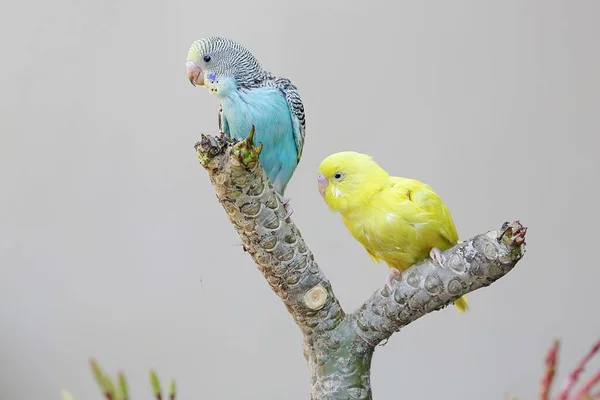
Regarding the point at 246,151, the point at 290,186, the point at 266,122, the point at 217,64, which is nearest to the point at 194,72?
the point at 217,64

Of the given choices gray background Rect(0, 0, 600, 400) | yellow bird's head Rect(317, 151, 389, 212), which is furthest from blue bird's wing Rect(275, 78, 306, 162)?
gray background Rect(0, 0, 600, 400)

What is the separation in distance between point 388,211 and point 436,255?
0.11 meters

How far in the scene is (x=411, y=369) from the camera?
5.32 ft

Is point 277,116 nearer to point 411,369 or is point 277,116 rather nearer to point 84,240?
point 84,240

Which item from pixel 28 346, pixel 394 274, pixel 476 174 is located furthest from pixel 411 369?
pixel 28 346

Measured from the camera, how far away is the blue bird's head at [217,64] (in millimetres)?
988

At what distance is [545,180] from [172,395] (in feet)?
5.04

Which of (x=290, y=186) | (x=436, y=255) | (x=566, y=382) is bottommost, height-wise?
(x=566, y=382)

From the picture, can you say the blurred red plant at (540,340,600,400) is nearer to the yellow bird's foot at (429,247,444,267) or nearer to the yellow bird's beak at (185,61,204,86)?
the yellow bird's foot at (429,247,444,267)

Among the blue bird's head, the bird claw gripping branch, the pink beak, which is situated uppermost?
the blue bird's head

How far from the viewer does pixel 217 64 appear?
0.99 meters

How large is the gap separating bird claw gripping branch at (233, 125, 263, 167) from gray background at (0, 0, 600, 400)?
0.83 metres

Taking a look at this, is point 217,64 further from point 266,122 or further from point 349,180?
point 349,180

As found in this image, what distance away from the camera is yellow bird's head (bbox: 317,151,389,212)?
0.93 m
